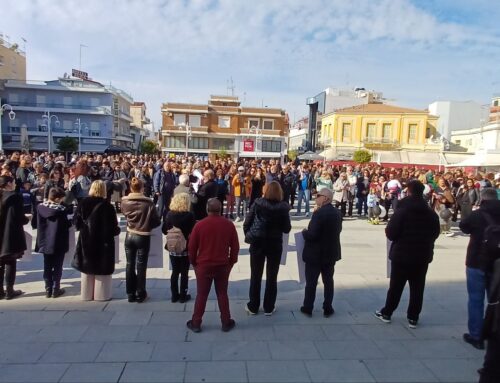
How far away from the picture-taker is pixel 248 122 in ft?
174

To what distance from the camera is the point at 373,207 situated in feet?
39.2

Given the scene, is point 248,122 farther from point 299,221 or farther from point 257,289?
point 257,289

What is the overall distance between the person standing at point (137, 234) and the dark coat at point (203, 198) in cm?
254

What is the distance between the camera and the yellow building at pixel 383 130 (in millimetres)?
46906

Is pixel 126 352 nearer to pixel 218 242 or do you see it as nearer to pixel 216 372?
pixel 216 372

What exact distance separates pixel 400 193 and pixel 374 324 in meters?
7.91

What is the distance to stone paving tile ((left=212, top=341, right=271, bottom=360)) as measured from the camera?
11.8ft

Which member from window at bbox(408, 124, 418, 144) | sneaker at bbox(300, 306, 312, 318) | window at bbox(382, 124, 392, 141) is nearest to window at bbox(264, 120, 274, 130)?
window at bbox(382, 124, 392, 141)

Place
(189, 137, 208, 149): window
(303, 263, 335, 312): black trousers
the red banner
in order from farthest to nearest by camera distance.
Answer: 1. (189, 137, 208, 149): window
2. the red banner
3. (303, 263, 335, 312): black trousers

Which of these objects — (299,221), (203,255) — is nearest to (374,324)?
(203,255)

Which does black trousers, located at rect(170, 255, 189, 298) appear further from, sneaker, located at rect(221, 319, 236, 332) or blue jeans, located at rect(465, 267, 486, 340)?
blue jeans, located at rect(465, 267, 486, 340)

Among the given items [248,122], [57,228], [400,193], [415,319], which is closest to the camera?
[415,319]

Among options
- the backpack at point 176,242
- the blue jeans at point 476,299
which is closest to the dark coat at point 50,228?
the backpack at point 176,242

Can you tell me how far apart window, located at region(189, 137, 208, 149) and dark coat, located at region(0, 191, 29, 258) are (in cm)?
4750
